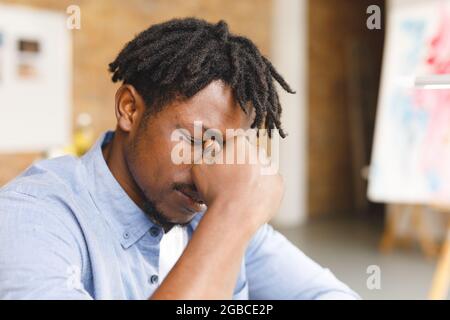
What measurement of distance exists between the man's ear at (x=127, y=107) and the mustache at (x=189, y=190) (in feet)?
0.48

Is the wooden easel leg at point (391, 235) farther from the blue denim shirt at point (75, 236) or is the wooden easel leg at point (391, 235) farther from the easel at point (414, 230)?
the blue denim shirt at point (75, 236)

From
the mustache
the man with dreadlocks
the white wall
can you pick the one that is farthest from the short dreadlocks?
the white wall

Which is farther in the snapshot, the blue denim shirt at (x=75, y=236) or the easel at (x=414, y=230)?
the easel at (x=414, y=230)

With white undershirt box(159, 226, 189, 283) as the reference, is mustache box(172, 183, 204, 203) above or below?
above

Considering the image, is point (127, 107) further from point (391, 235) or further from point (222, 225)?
point (391, 235)

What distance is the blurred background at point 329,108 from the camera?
3.18m

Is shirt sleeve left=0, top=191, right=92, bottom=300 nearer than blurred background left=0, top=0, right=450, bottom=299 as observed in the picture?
Yes

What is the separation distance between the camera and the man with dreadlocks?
0.74 meters

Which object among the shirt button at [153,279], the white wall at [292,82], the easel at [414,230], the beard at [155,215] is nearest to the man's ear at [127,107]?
the beard at [155,215]

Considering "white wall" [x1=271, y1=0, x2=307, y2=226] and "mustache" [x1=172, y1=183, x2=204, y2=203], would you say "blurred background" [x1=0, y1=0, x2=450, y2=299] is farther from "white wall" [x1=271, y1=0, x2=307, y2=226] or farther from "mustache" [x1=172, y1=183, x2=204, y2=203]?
"mustache" [x1=172, y1=183, x2=204, y2=203]

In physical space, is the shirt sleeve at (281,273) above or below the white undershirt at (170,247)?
below

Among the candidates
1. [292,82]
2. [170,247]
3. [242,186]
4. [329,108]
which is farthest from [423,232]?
[242,186]

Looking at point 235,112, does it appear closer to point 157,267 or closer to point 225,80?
point 225,80

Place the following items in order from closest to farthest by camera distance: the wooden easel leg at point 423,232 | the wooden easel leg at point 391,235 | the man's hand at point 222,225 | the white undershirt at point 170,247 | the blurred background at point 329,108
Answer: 1. the man's hand at point 222,225
2. the white undershirt at point 170,247
3. the blurred background at point 329,108
4. the wooden easel leg at point 423,232
5. the wooden easel leg at point 391,235
